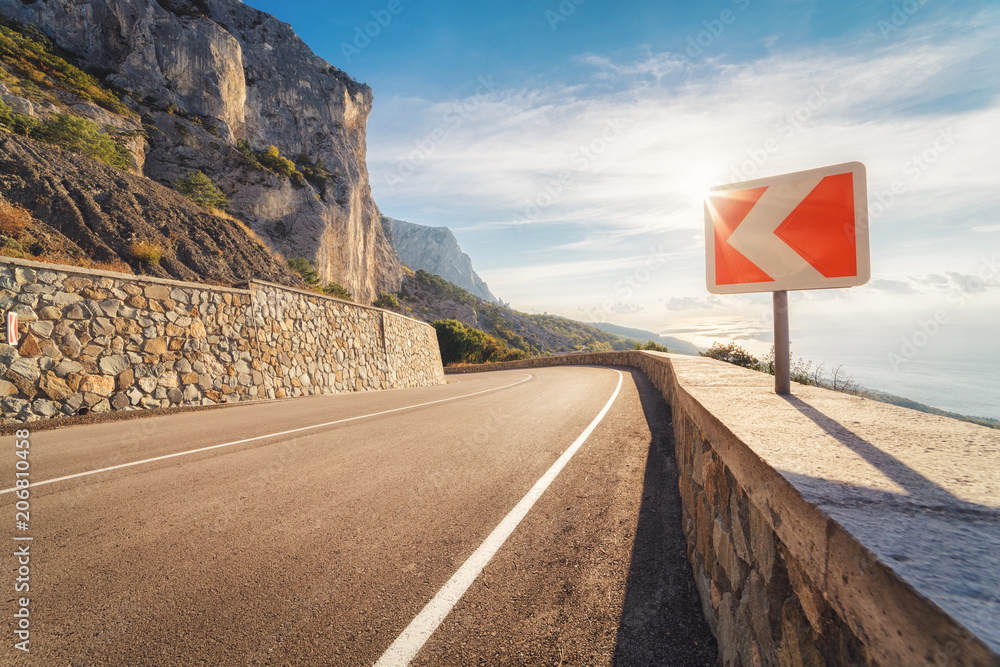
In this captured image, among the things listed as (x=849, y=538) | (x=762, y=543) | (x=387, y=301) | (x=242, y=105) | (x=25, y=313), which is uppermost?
(x=242, y=105)

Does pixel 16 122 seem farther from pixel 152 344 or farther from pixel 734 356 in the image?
pixel 734 356

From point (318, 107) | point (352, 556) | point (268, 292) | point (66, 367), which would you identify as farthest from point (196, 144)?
point (352, 556)

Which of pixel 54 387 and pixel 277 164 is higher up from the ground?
pixel 277 164

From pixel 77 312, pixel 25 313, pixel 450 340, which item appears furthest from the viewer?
pixel 450 340

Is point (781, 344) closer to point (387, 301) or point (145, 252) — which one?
point (145, 252)

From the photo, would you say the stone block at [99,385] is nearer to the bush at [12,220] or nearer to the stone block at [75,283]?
the stone block at [75,283]

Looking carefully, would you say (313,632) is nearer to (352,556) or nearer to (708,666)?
(352,556)

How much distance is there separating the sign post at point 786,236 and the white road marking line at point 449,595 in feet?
7.67

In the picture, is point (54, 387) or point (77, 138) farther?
point (77, 138)

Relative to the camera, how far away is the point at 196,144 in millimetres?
31781

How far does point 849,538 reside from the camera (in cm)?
93

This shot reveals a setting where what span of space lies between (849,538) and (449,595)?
6.16ft

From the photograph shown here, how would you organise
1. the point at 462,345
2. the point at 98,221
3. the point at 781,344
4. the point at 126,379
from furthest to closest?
the point at 462,345, the point at 98,221, the point at 126,379, the point at 781,344

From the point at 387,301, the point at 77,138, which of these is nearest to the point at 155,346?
the point at 77,138
